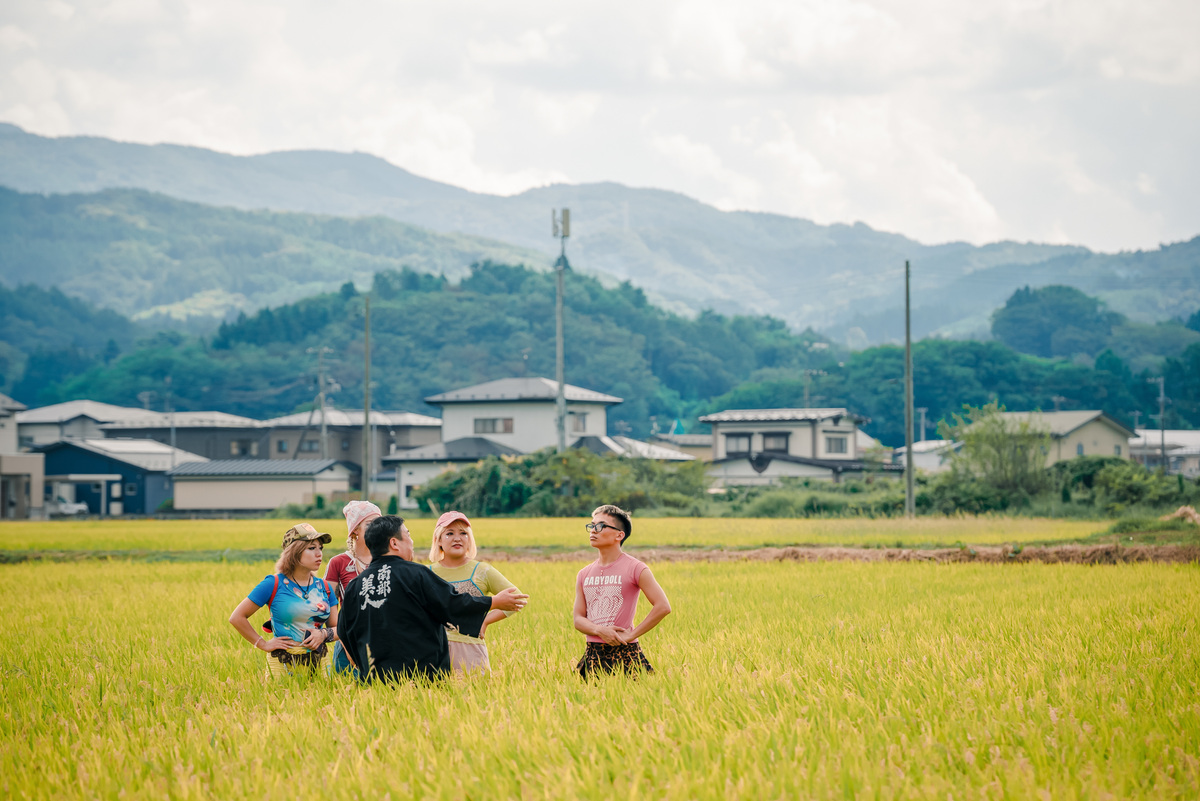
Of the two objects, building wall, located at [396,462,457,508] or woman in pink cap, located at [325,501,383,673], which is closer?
woman in pink cap, located at [325,501,383,673]

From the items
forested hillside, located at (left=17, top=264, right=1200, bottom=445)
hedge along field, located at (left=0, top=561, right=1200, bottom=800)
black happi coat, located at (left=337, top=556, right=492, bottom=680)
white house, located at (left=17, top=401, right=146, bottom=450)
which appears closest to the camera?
hedge along field, located at (left=0, top=561, right=1200, bottom=800)

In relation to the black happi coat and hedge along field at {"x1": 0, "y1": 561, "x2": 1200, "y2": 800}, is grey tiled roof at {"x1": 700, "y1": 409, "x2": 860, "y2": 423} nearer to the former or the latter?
hedge along field at {"x1": 0, "y1": 561, "x2": 1200, "y2": 800}

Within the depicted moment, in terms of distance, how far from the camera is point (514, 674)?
295 inches

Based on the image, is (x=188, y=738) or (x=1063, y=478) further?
(x=1063, y=478)

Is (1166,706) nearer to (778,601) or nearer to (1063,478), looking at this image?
(778,601)

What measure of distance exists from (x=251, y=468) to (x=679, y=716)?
52727 millimetres

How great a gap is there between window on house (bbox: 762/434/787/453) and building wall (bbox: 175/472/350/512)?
79.8 ft

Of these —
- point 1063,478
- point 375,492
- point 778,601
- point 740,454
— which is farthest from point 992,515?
point 375,492

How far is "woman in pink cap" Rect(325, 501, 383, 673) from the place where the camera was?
769cm

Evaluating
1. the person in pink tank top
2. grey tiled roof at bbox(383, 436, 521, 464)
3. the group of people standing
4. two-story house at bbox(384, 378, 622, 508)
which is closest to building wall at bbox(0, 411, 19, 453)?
grey tiled roof at bbox(383, 436, 521, 464)

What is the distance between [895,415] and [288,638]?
93.4 metres

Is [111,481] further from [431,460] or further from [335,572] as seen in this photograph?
[335,572]

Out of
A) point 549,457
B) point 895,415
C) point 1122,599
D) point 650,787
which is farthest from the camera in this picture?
point 895,415

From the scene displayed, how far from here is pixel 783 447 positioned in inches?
2408
